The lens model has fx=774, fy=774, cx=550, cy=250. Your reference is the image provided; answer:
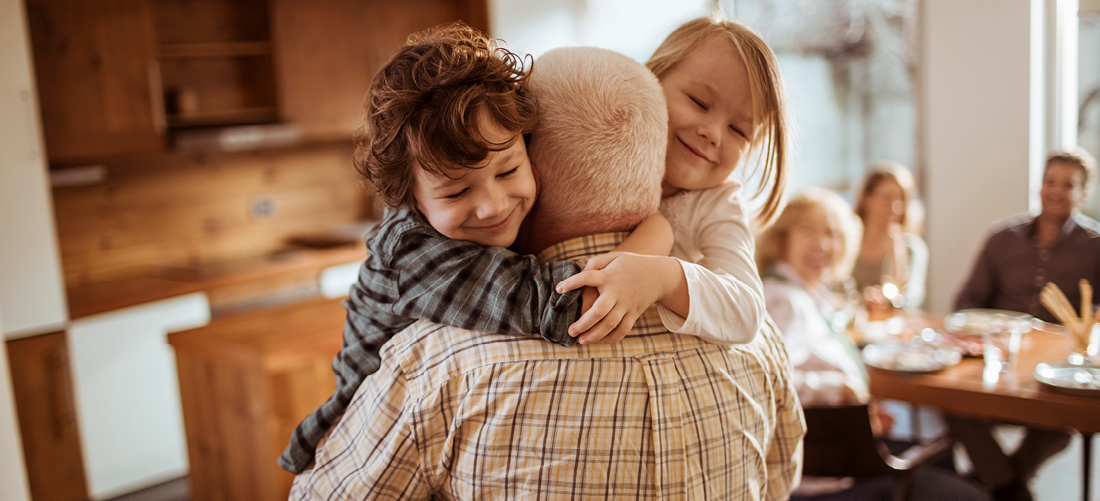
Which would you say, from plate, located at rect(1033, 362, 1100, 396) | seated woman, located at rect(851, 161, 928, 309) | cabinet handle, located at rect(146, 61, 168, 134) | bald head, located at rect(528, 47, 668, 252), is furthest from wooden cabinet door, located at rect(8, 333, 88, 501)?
plate, located at rect(1033, 362, 1100, 396)

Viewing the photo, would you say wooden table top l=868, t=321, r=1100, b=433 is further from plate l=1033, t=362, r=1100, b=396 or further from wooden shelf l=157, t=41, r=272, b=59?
wooden shelf l=157, t=41, r=272, b=59

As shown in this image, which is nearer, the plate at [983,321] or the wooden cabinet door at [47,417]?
the plate at [983,321]

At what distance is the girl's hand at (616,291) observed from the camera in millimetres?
806

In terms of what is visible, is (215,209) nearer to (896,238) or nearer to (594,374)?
(896,238)

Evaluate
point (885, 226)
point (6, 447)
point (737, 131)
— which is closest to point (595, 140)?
point (737, 131)

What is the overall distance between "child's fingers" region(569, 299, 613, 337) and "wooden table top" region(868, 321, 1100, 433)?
1612 mm

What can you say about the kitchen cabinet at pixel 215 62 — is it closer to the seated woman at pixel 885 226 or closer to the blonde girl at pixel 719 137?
the seated woman at pixel 885 226

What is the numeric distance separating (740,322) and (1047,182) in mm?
1911

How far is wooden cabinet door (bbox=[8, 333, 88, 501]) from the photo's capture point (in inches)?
116

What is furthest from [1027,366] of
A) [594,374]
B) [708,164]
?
[594,374]

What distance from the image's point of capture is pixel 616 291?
0.81 m

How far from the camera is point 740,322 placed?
2.93ft

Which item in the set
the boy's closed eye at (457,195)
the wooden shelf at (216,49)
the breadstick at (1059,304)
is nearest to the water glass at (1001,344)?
the breadstick at (1059,304)

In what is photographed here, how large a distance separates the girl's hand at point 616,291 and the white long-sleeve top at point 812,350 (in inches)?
57.3
